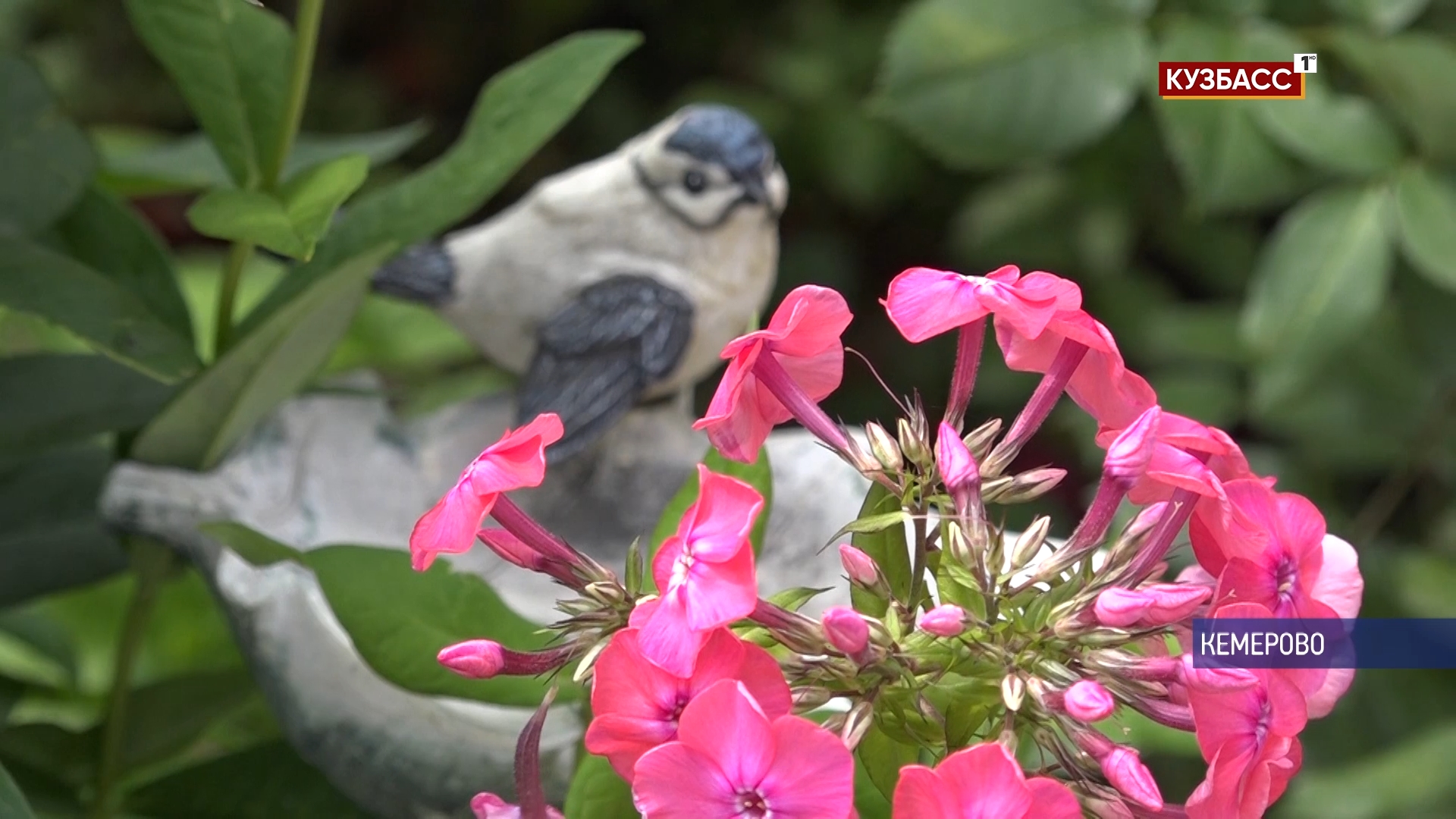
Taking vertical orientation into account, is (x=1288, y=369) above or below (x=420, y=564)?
below

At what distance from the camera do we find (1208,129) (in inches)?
29.2

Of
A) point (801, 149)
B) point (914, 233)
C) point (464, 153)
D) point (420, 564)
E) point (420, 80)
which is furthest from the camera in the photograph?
point (420, 80)

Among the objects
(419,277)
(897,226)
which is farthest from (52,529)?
(897,226)

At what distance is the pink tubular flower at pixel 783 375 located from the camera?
0.34m

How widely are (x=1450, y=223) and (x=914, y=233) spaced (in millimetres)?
768

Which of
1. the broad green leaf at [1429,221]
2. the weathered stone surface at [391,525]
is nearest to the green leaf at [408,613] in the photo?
the weathered stone surface at [391,525]

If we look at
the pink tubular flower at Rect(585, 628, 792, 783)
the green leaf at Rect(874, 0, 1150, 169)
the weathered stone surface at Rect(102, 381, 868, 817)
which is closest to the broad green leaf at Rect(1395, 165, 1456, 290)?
the green leaf at Rect(874, 0, 1150, 169)

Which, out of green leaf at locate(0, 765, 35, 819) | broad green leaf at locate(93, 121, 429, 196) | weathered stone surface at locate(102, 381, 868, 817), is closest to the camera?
green leaf at locate(0, 765, 35, 819)

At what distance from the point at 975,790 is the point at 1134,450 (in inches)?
3.8

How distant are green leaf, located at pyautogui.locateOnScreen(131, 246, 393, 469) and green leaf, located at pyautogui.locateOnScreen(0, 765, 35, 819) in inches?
6.7

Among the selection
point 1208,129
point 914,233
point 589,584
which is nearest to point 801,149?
point 914,233

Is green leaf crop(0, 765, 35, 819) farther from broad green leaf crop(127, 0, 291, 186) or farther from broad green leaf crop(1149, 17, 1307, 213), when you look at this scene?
broad green leaf crop(1149, 17, 1307, 213)

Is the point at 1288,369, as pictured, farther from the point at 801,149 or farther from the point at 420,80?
the point at 420,80

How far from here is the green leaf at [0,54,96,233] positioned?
51 centimetres
